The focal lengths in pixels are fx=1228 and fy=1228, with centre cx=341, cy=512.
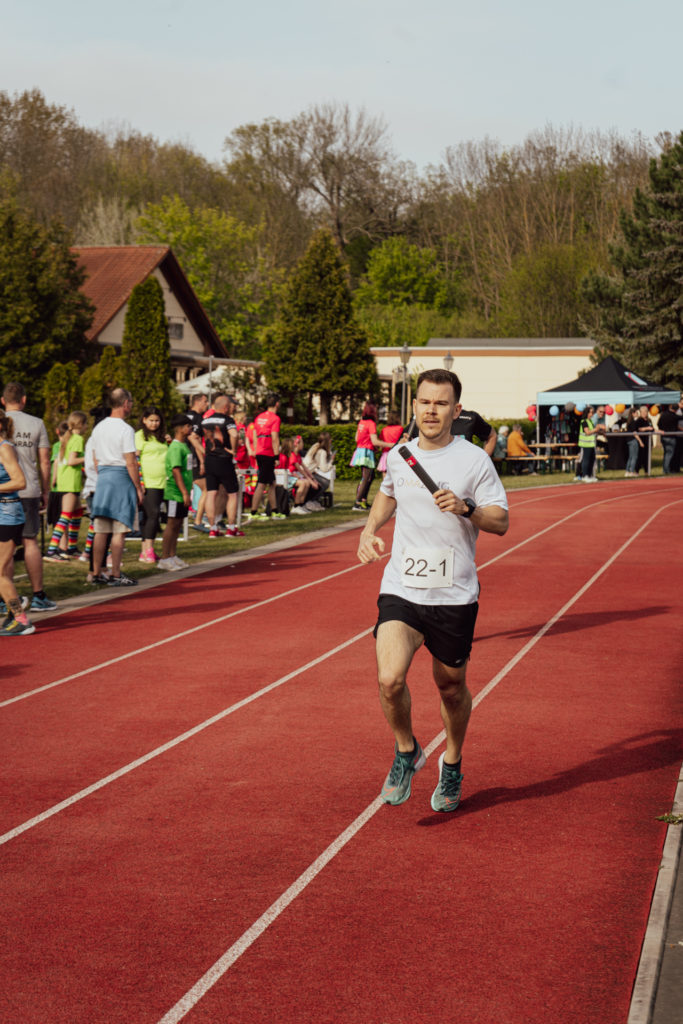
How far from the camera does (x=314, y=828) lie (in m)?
5.48

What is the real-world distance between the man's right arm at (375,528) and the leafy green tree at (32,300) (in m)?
35.7

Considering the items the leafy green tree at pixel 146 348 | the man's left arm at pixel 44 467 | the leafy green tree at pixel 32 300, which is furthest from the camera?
the leafy green tree at pixel 32 300

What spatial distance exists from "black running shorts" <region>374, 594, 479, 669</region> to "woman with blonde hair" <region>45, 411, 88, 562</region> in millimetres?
9956

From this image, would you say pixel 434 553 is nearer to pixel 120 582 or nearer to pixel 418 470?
pixel 418 470

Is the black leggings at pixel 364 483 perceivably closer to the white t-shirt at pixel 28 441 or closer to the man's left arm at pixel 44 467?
the man's left arm at pixel 44 467

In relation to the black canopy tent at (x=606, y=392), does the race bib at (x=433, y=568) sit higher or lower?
lower

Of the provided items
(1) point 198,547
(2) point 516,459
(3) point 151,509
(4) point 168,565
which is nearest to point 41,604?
(4) point 168,565

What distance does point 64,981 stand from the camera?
402 cm

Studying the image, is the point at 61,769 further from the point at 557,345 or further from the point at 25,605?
the point at 557,345

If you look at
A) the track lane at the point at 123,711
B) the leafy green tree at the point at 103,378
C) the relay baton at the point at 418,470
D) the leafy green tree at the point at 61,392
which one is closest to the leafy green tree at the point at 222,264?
the leafy green tree at the point at 103,378

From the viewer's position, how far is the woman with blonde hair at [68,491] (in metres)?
14.6

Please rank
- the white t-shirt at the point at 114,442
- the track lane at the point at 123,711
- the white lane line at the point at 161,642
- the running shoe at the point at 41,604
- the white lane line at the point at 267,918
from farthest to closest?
the white t-shirt at the point at 114,442 < the running shoe at the point at 41,604 < the white lane line at the point at 161,642 < the track lane at the point at 123,711 < the white lane line at the point at 267,918

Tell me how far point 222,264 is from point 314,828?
56.9 metres

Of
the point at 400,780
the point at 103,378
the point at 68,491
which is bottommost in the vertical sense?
the point at 400,780
